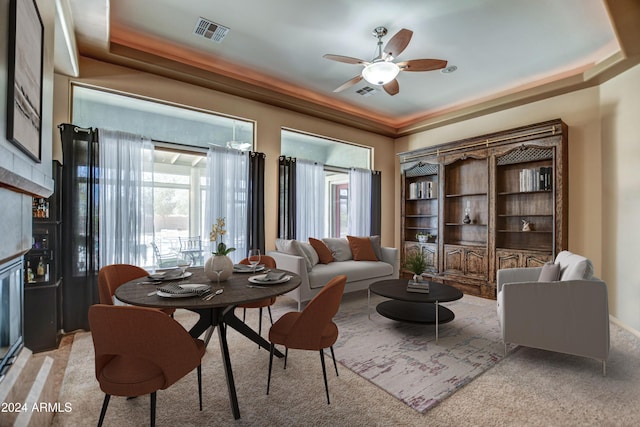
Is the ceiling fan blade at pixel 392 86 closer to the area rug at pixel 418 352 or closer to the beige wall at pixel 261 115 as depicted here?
the beige wall at pixel 261 115

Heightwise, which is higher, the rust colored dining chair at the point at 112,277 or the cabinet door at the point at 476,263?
the rust colored dining chair at the point at 112,277

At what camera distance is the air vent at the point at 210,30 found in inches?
121

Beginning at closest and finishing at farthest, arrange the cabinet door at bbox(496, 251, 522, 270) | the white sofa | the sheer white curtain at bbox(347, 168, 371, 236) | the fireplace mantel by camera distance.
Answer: the fireplace mantel < the white sofa < the cabinet door at bbox(496, 251, 522, 270) < the sheer white curtain at bbox(347, 168, 371, 236)

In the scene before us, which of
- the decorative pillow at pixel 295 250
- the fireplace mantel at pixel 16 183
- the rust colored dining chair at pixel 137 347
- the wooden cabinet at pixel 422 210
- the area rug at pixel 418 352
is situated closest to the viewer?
the fireplace mantel at pixel 16 183

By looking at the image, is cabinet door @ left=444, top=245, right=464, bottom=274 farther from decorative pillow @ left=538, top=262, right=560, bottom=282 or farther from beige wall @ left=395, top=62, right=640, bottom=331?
decorative pillow @ left=538, top=262, right=560, bottom=282

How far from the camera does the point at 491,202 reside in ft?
15.2

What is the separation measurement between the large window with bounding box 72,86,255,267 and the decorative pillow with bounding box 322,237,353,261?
6.00ft

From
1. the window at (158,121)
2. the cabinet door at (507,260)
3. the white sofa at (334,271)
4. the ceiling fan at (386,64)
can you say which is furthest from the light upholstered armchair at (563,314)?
the window at (158,121)

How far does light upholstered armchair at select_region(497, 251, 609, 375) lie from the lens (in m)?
2.35

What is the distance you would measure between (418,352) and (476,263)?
2620 millimetres

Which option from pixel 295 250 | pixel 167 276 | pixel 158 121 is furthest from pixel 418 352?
pixel 158 121

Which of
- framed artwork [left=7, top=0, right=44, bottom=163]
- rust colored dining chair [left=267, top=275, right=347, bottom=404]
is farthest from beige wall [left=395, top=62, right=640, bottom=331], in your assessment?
framed artwork [left=7, top=0, right=44, bottom=163]

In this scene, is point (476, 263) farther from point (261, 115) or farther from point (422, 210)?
point (261, 115)

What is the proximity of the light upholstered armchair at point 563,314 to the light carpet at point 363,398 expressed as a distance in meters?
0.18
